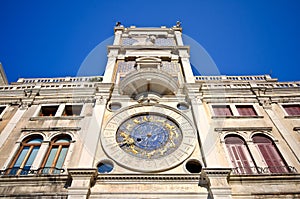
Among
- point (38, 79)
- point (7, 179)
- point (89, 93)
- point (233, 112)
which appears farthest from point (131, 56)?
point (7, 179)

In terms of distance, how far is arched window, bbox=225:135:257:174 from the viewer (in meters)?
12.2

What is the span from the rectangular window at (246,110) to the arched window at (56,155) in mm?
10548

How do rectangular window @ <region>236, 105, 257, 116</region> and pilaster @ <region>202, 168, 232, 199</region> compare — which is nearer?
pilaster @ <region>202, 168, 232, 199</region>

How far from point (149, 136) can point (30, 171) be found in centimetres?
603

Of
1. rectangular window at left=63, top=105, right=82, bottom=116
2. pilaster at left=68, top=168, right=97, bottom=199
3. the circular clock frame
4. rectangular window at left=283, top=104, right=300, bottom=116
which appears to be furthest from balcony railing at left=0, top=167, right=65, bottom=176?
rectangular window at left=283, top=104, right=300, bottom=116

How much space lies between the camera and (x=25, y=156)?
12.9 metres

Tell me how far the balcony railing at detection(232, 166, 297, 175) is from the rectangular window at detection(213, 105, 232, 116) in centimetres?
423

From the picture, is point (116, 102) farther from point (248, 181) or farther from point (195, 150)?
point (248, 181)

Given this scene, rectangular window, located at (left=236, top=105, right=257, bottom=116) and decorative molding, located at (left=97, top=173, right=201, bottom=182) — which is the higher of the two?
rectangular window, located at (left=236, top=105, right=257, bottom=116)

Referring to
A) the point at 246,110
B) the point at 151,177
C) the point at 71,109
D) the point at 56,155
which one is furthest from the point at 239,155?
the point at 71,109

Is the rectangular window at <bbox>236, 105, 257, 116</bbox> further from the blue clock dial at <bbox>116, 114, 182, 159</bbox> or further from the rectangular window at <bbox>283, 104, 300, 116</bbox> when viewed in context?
the blue clock dial at <bbox>116, 114, 182, 159</bbox>

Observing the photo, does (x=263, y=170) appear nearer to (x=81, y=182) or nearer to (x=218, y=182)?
(x=218, y=182)

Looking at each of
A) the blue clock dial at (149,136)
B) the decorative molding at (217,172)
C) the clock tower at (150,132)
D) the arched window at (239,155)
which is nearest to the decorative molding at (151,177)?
the clock tower at (150,132)

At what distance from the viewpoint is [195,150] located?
12.9 metres
